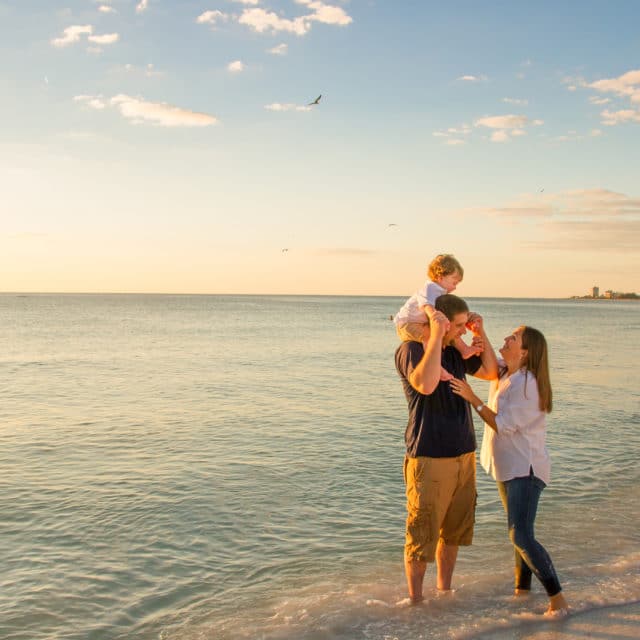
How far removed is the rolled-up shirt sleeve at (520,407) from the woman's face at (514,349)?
0.13 m

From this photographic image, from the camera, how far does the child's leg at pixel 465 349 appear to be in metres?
4.64

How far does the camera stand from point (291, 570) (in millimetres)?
6188

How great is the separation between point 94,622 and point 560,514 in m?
5.39

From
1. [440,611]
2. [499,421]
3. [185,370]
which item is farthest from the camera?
[185,370]

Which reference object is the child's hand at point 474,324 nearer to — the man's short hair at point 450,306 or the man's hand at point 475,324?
the man's hand at point 475,324

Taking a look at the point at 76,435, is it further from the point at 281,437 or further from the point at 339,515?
the point at 339,515

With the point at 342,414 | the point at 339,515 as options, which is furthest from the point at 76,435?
the point at 339,515

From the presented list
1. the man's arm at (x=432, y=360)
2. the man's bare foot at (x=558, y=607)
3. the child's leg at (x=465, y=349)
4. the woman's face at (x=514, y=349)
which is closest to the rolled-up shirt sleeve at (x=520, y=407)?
the woman's face at (x=514, y=349)

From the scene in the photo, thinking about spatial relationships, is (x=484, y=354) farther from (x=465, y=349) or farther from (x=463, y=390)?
(x=463, y=390)

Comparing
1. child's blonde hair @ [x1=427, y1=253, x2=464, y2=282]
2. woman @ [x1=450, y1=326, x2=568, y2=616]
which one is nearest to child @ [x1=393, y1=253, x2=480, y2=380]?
child's blonde hair @ [x1=427, y1=253, x2=464, y2=282]

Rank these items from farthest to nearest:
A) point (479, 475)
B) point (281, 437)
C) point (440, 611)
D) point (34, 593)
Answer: point (281, 437) < point (479, 475) < point (34, 593) < point (440, 611)

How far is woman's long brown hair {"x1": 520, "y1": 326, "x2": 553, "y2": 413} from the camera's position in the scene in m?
4.66

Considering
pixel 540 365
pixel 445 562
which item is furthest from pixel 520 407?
pixel 445 562

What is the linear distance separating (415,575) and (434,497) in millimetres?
825
